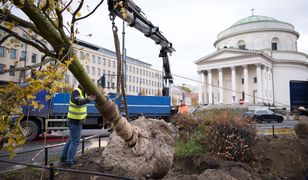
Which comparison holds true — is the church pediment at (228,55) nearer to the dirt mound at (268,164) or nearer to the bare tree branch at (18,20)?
the dirt mound at (268,164)

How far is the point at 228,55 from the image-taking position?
2275 inches

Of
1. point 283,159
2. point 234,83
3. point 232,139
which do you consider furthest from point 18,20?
point 234,83

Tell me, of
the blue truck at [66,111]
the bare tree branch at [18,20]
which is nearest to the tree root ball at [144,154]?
the bare tree branch at [18,20]

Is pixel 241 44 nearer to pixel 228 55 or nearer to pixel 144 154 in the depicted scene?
pixel 228 55

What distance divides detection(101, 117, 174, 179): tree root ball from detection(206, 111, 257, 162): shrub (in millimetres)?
2011

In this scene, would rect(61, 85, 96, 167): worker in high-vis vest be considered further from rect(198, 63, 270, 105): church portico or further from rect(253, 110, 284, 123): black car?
rect(198, 63, 270, 105): church portico

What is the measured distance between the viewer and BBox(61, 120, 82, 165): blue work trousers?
5379 millimetres

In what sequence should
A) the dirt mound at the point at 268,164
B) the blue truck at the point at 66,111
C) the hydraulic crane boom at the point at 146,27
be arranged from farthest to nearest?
the blue truck at the point at 66,111 → the hydraulic crane boom at the point at 146,27 → the dirt mound at the point at 268,164

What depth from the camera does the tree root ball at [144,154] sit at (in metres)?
4.23

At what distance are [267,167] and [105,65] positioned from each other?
69.1 metres

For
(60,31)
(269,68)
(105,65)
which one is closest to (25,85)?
(60,31)

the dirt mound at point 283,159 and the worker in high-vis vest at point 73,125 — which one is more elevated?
the worker in high-vis vest at point 73,125

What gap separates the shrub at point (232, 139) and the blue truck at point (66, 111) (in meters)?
3.92

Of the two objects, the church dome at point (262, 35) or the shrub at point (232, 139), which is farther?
the church dome at point (262, 35)
